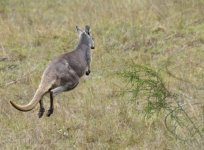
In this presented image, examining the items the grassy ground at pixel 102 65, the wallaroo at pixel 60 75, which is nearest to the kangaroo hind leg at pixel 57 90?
the wallaroo at pixel 60 75

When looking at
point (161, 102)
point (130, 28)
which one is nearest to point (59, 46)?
point (130, 28)

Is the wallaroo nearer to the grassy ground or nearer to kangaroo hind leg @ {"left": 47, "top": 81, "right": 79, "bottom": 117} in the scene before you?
kangaroo hind leg @ {"left": 47, "top": 81, "right": 79, "bottom": 117}

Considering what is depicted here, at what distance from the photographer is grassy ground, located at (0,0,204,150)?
626 cm

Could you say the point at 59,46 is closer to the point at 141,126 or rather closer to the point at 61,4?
the point at 61,4

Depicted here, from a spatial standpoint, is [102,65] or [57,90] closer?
[57,90]

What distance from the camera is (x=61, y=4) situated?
12.3 m

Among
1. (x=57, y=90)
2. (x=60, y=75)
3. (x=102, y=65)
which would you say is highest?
(x=102, y=65)

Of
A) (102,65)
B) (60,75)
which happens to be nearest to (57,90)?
(60,75)

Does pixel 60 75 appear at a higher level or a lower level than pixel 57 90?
higher

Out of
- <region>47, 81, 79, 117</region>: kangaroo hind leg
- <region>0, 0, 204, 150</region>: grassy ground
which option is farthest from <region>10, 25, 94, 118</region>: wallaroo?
<region>0, 0, 204, 150</region>: grassy ground

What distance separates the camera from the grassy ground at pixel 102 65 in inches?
247

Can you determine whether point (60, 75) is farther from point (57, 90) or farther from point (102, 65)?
point (102, 65)

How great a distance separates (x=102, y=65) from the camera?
8.94m

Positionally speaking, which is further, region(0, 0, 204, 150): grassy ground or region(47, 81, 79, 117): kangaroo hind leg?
region(47, 81, 79, 117): kangaroo hind leg
